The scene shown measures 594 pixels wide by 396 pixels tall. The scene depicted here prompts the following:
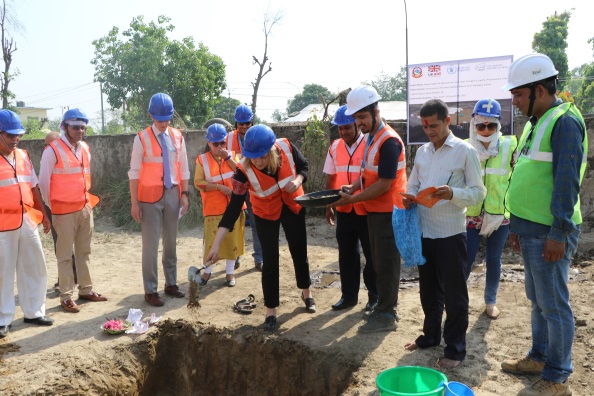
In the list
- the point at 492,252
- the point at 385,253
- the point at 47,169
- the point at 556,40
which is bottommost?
the point at 492,252

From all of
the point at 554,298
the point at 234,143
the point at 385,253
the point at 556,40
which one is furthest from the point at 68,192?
the point at 556,40

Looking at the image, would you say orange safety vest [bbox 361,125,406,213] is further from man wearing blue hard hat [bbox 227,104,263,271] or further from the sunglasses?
man wearing blue hard hat [bbox 227,104,263,271]

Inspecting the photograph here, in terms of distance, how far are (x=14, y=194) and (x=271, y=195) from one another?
2445mm

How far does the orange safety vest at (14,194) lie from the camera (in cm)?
449

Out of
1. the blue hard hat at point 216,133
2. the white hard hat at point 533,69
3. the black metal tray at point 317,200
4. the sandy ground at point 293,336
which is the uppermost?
the white hard hat at point 533,69

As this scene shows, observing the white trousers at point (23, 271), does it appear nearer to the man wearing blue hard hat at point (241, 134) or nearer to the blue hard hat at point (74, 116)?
the blue hard hat at point (74, 116)

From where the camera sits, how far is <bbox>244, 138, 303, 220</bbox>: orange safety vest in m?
4.18

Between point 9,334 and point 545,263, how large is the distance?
4.63 metres

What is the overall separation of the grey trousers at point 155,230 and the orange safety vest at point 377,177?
7.52ft

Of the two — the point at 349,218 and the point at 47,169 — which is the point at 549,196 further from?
the point at 47,169

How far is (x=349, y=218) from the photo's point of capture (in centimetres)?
466

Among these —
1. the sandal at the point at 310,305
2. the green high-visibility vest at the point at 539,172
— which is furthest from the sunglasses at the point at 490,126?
the sandal at the point at 310,305

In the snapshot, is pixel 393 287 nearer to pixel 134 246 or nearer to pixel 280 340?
pixel 280 340

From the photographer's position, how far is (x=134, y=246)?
332 inches
